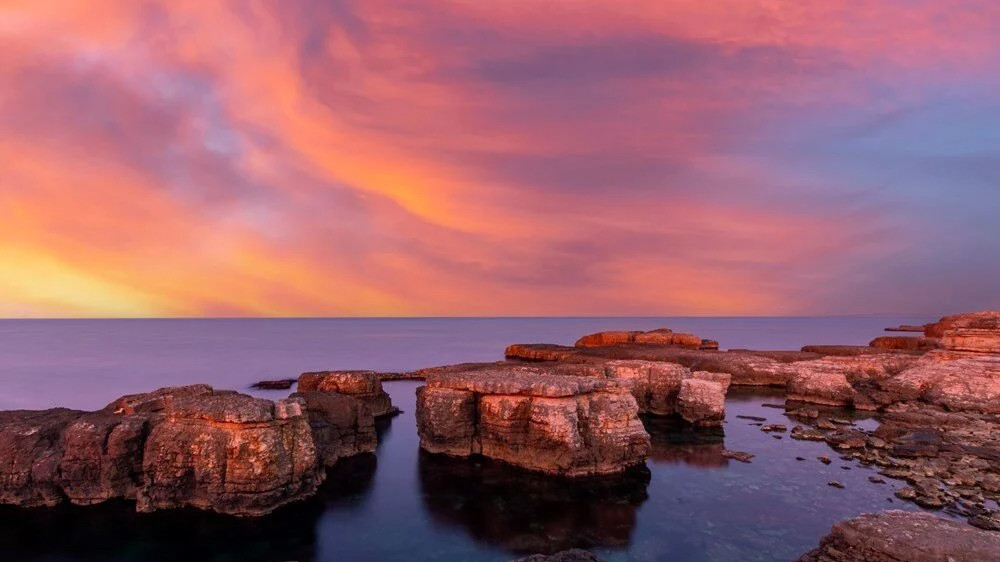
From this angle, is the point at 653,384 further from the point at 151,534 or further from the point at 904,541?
the point at 151,534

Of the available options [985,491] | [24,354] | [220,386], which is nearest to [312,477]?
[985,491]

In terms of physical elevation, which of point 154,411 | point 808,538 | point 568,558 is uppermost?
point 154,411

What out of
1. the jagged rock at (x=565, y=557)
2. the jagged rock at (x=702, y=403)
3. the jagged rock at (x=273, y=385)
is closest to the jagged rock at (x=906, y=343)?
the jagged rock at (x=702, y=403)

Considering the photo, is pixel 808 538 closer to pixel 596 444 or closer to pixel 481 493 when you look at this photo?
pixel 596 444

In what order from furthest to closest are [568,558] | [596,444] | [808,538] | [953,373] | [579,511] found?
[953,373]
[596,444]
[579,511]
[808,538]
[568,558]

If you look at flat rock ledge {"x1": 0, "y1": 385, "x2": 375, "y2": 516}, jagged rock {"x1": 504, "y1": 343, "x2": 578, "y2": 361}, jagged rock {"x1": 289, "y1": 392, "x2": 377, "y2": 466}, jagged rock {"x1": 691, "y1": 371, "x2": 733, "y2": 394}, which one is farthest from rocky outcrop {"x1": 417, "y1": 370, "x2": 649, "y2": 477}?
jagged rock {"x1": 504, "y1": 343, "x2": 578, "y2": 361}

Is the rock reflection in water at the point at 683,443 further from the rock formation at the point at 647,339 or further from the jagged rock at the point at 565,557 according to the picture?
the rock formation at the point at 647,339

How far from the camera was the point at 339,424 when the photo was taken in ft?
87.5

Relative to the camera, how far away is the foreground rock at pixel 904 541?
12.2m

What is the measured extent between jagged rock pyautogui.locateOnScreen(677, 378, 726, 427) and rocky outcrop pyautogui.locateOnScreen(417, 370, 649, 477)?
10830 mm

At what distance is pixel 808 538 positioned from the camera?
1770cm

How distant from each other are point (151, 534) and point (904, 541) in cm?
2193

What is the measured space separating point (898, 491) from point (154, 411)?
30625mm

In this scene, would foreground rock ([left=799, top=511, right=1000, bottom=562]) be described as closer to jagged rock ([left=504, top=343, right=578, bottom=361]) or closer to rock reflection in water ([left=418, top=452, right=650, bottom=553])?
rock reflection in water ([left=418, top=452, right=650, bottom=553])
